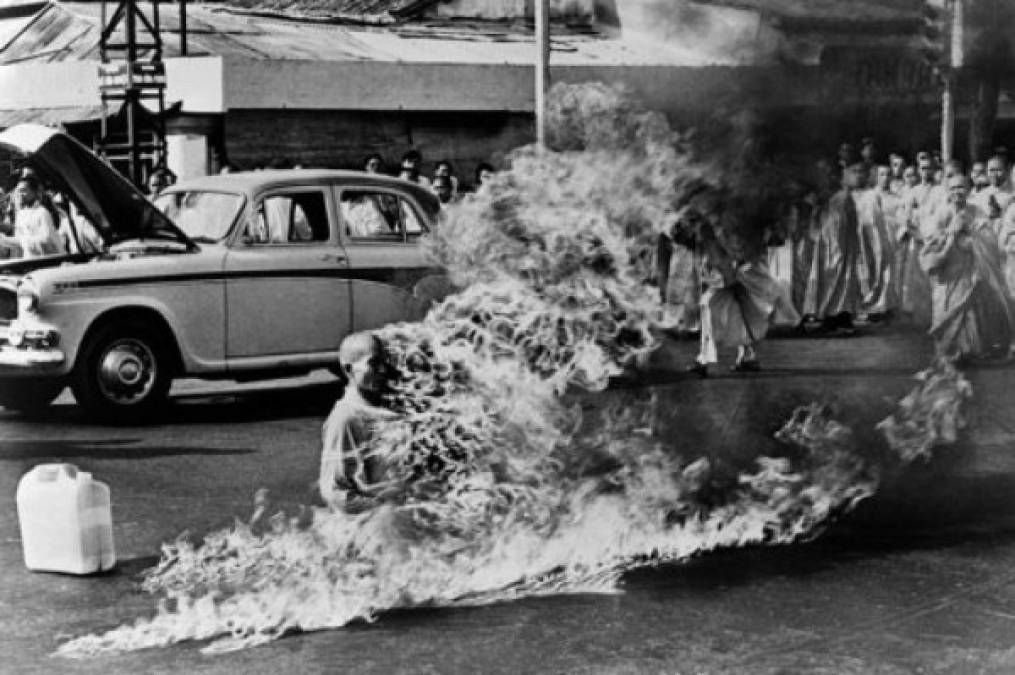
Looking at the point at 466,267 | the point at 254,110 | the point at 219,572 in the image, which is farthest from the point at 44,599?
the point at 254,110

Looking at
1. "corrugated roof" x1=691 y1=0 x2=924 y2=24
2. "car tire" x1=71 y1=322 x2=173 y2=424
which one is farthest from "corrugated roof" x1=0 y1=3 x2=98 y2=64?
"corrugated roof" x1=691 y1=0 x2=924 y2=24

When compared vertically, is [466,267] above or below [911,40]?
below

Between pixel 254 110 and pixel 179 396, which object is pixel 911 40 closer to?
pixel 179 396

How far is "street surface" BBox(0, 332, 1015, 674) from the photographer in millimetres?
5676

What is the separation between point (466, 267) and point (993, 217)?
9788mm

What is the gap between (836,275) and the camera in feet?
55.0

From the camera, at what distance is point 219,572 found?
6.65m

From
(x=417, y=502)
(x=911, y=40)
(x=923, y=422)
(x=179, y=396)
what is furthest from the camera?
(x=179, y=396)

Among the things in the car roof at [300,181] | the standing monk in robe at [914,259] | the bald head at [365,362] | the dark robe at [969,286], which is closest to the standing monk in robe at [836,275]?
the standing monk in robe at [914,259]

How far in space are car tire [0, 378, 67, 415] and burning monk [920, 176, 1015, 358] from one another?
726cm

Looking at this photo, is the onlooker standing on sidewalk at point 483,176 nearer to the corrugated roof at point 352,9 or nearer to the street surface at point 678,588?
the street surface at point 678,588

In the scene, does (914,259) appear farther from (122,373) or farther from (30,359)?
(30,359)

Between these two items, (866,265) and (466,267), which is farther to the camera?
(866,265)

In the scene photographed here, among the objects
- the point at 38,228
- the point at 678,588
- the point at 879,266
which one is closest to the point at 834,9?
the point at 678,588
